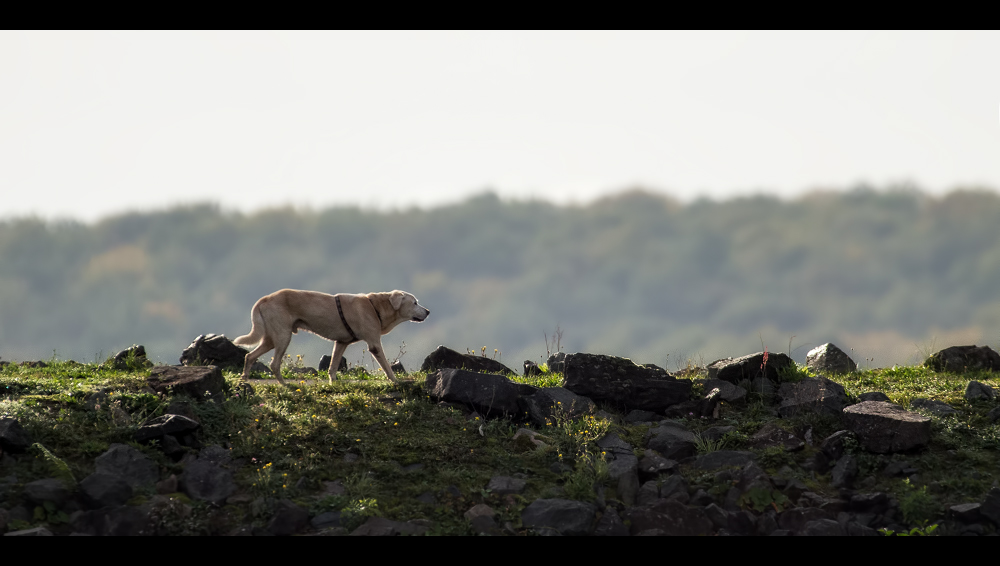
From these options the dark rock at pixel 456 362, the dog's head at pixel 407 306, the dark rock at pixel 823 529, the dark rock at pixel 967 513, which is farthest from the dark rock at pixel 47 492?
the dark rock at pixel 967 513

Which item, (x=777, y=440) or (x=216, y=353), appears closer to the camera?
(x=777, y=440)

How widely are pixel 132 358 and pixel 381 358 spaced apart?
5.42 metres

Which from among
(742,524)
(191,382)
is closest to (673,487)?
(742,524)

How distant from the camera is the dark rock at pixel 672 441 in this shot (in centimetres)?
1021

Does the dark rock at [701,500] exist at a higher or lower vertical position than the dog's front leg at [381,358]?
lower

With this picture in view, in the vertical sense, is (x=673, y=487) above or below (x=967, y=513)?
above

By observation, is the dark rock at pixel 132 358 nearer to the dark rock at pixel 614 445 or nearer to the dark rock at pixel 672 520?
the dark rock at pixel 614 445

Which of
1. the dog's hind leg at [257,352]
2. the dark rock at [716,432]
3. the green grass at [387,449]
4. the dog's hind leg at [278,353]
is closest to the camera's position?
the green grass at [387,449]

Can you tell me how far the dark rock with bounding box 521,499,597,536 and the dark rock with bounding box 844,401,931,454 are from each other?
13.5ft

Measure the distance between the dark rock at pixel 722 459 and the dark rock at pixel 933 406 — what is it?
130 inches

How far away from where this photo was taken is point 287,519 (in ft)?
27.0

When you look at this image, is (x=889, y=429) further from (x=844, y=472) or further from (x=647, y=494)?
(x=647, y=494)

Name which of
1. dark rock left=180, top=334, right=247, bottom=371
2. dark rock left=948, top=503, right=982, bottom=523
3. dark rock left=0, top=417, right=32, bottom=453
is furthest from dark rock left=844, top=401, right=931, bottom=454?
dark rock left=180, top=334, right=247, bottom=371
